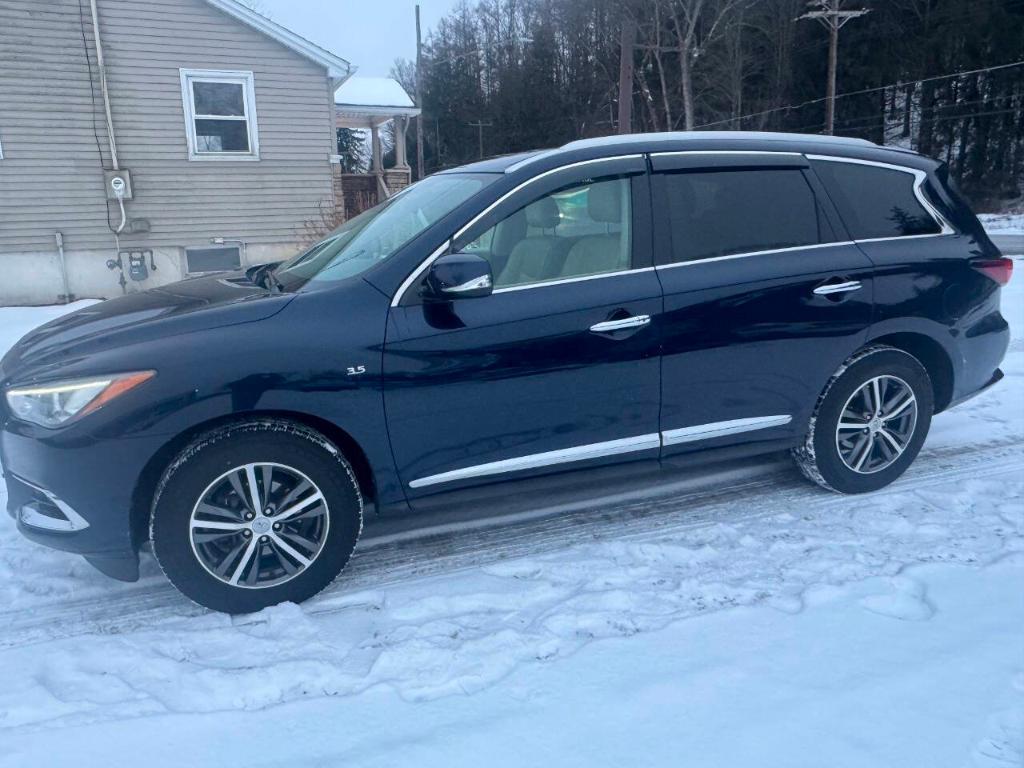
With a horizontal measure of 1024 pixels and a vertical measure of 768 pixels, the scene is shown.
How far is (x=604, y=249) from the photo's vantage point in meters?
3.86

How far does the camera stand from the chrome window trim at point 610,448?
3.63 meters

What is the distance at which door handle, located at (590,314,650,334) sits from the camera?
369 cm

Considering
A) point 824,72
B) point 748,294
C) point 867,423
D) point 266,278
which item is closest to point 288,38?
point 266,278

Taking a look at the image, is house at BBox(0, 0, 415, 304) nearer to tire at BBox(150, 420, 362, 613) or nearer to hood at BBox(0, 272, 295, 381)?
hood at BBox(0, 272, 295, 381)

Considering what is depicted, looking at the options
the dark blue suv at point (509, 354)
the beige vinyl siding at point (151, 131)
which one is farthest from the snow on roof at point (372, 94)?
the dark blue suv at point (509, 354)

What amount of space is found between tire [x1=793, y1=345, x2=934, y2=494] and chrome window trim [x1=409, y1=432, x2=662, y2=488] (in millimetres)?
1043

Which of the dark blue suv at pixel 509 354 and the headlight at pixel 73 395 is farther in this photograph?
the dark blue suv at pixel 509 354

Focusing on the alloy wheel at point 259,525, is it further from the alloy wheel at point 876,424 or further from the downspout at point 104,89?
the downspout at point 104,89

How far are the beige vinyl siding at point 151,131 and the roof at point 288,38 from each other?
171mm

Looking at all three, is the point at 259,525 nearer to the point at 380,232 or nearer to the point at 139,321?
the point at 139,321

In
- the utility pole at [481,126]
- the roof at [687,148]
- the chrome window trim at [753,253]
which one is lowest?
the chrome window trim at [753,253]

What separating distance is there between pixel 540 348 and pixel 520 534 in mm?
1034

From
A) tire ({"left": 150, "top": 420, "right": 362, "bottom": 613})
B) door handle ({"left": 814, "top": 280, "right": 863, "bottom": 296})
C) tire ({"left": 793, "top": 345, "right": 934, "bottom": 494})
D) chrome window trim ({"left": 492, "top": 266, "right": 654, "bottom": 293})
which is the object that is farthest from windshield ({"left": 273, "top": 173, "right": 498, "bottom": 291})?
tire ({"left": 793, "top": 345, "right": 934, "bottom": 494})

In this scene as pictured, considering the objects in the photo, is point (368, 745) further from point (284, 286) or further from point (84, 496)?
point (284, 286)
